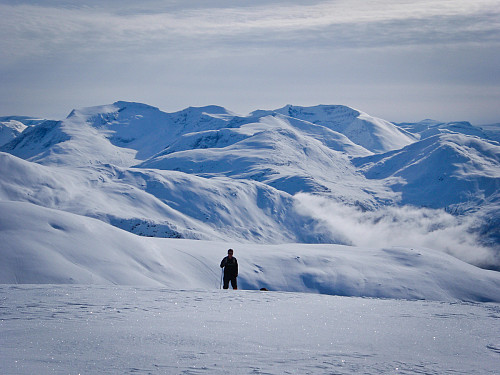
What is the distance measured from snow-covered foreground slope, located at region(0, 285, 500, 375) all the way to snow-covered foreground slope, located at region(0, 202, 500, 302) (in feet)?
28.6

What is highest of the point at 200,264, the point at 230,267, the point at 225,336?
the point at 225,336

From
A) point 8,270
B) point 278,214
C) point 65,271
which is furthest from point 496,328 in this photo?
point 278,214

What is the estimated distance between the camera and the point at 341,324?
13836 mm

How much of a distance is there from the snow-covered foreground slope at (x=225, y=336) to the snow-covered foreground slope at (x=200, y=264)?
872 cm

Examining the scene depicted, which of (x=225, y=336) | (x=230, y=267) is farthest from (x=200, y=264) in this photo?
(x=225, y=336)

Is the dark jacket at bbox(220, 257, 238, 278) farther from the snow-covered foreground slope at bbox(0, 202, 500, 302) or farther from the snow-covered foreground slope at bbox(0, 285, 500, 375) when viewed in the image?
the snow-covered foreground slope at bbox(0, 202, 500, 302)

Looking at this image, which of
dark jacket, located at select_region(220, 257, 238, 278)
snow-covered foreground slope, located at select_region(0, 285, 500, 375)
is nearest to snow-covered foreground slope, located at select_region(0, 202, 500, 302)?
dark jacket, located at select_region(220, 257, 238, 278)

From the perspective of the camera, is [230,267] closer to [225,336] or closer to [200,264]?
[225,336]

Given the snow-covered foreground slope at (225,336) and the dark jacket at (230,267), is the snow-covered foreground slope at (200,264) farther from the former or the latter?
the snow-covered foreground slope at (225,336)

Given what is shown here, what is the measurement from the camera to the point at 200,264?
130ft

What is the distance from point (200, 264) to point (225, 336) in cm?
2808

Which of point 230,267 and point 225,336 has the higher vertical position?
point 225,336

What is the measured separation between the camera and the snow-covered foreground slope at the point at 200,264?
83.8 feet

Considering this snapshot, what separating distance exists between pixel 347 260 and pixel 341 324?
126 ft
